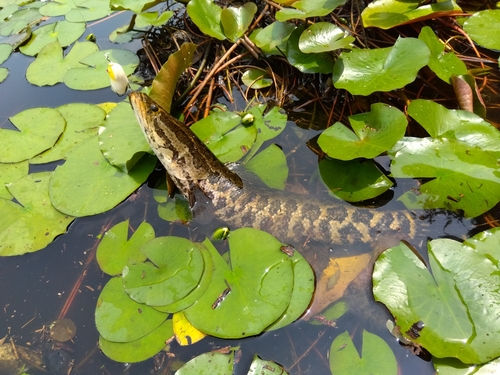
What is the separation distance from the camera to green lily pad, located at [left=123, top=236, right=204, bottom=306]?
2059 millimetres

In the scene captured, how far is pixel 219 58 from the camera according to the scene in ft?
11.3

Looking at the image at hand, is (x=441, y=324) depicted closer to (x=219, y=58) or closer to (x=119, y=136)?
(x=119, y=136)

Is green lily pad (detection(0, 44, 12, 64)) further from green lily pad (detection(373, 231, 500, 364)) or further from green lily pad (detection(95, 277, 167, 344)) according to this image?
green lily pad (detection(373, 231, 500, 364))

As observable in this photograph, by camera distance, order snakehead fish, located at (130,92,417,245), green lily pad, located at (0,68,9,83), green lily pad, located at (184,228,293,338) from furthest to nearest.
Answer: green lily pad, located at (0,68,9,83), snakehead fish, located at (130,92,417,245), green lily pad, located at (184,228,293,338)

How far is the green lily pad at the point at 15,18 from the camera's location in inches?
173

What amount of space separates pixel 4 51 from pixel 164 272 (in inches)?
144

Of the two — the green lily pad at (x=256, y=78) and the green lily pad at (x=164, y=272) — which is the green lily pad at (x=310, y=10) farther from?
the green lily pad at (x=164, y=272)

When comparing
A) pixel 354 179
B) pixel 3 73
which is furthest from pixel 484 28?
pixel 3 73

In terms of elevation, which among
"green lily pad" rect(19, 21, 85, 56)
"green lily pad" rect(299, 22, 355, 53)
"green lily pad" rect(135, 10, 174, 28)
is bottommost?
"green lily pad" rect(19, 21, 85, 56)

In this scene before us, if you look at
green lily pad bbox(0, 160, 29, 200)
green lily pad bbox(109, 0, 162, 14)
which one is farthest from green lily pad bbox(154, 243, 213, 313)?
green lily pad bbox(109, 0, 162, 14)

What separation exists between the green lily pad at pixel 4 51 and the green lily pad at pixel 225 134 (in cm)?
273

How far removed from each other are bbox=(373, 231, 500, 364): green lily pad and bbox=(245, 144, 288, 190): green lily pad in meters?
0.94

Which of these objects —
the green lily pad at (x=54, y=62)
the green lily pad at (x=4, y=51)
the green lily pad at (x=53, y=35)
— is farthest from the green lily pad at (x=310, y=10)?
the green lily pad at (x=4, y=51)

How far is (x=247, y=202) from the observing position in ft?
8.60
